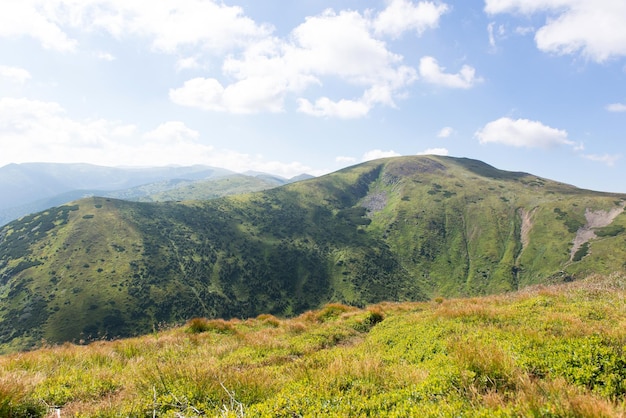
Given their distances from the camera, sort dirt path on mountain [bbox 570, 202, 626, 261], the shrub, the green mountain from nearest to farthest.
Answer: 1. the shrub
2. the green mountain
3. dirt path on mountain [bbox 570, 202, 626, 261]

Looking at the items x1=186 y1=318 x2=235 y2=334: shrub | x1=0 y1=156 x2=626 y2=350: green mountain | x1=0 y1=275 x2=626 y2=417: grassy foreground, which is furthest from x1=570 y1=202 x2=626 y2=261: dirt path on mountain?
x1=0 y1=275 x2=626 y2=417: grassy foreground

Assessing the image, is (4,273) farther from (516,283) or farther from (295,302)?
(516,283)

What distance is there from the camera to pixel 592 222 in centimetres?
17825

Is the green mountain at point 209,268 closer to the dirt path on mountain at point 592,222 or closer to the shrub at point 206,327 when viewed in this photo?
the dirt path on mountain at point 592,222

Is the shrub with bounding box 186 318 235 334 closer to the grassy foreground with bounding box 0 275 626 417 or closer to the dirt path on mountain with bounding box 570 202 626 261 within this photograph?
the grassy foreground with bounding box 0 275 626 417

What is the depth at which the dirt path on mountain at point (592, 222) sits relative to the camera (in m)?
167

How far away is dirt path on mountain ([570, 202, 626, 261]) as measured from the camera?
167 m

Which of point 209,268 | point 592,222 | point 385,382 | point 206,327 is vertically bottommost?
point 209,268

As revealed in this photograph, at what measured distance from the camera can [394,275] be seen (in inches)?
7303

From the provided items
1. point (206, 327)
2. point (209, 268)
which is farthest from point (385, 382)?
point (209, 268)

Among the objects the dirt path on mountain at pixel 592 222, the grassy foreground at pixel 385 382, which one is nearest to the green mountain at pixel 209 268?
the dirt path on mountain at pixel 592 222

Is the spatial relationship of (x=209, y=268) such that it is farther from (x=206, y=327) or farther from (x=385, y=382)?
(x=385, y=382)

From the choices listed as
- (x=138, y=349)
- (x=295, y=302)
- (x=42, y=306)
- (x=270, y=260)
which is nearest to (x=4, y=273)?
(x=42, y=306)

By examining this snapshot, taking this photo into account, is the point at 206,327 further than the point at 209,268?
No
